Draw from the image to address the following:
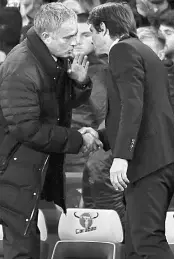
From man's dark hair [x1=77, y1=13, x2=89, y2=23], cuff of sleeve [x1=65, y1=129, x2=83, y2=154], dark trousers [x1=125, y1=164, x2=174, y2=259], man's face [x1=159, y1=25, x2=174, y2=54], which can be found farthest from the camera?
man's face [x1=159, y1=25, x2=174, y2=54]

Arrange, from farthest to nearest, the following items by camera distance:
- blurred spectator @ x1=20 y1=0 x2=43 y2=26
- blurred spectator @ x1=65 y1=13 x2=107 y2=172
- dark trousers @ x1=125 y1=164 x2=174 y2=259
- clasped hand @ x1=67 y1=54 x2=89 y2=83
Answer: blurred spectator @ x1=20 y1=0 x2=43 y2=26
blurred spectator @ x1=65 y1=13 x2=107 y2=172
clasped hand @ x1=67 y1=54 x2=89 y2=83
dark trousers @ x1=125 y1=164 x2=174 y2=259

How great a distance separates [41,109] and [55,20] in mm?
405

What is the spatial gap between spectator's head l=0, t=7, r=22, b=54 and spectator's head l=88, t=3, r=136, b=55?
5.22ft

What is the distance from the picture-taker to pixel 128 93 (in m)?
2.37

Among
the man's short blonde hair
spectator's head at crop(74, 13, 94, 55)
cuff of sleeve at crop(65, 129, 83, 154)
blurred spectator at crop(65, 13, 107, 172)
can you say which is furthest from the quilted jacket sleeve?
spectator's head at crop(74, 13, 94, 55)

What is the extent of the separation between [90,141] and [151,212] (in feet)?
1.67

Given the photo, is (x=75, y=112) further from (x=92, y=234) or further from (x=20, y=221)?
(x=20, y=221)

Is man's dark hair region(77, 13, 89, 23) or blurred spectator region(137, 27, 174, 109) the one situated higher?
man's dark hair region(77, 13, 89, 23)

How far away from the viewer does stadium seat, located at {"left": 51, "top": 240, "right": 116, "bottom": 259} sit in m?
3.00

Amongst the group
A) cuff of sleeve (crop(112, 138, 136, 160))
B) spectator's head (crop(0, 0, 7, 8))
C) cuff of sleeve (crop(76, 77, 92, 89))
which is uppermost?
cuff of sleeve (crop(76, 77, 92, 89))

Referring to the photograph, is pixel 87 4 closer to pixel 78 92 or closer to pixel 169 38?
pixel 169 38

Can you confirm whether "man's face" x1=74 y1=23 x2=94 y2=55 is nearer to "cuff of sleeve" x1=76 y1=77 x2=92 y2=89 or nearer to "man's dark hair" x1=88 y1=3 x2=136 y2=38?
"cuff of sleeve" x1=76 y1=77 x2=92 y2=89

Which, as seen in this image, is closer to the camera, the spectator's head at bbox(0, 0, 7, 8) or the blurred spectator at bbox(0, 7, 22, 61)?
the blurred spectator at bbox(0, 7, 22, 61)

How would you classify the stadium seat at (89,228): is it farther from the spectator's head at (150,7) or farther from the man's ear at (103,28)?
the spectator's head at (150,7)
